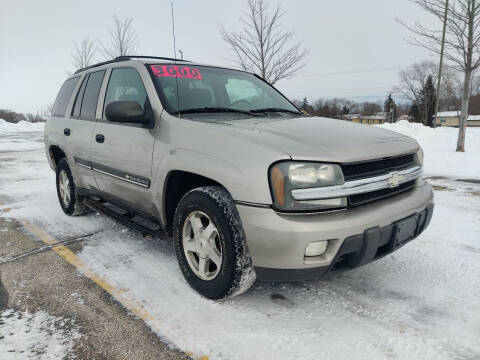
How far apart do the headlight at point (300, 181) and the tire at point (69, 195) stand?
3.14m

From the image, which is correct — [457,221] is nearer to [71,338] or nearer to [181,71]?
[181,71]

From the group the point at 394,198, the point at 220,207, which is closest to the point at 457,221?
the point at 394,198

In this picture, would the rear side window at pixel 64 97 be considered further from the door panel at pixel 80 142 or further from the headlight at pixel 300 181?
the headlight at pixel 300 181

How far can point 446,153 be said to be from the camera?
1021 cm

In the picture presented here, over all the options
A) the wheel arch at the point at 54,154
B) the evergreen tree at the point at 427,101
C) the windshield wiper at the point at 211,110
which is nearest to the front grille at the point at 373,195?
the windshield wiper at the point at 211,110

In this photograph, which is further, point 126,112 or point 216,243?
point 126,112

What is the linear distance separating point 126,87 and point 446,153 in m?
9.68

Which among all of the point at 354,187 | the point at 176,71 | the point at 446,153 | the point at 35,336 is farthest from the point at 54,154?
the point at 446,153

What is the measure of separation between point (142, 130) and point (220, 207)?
1.13 m

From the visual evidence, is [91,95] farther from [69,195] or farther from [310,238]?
[310,238]

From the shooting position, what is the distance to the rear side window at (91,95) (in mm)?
3814

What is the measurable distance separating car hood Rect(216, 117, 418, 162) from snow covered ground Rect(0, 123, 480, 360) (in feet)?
3.33

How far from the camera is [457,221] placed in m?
4.22

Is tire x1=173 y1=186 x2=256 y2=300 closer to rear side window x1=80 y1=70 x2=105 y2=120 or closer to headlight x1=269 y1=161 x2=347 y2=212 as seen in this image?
headlight x1=269 y1=161 x2=347 y2=212
